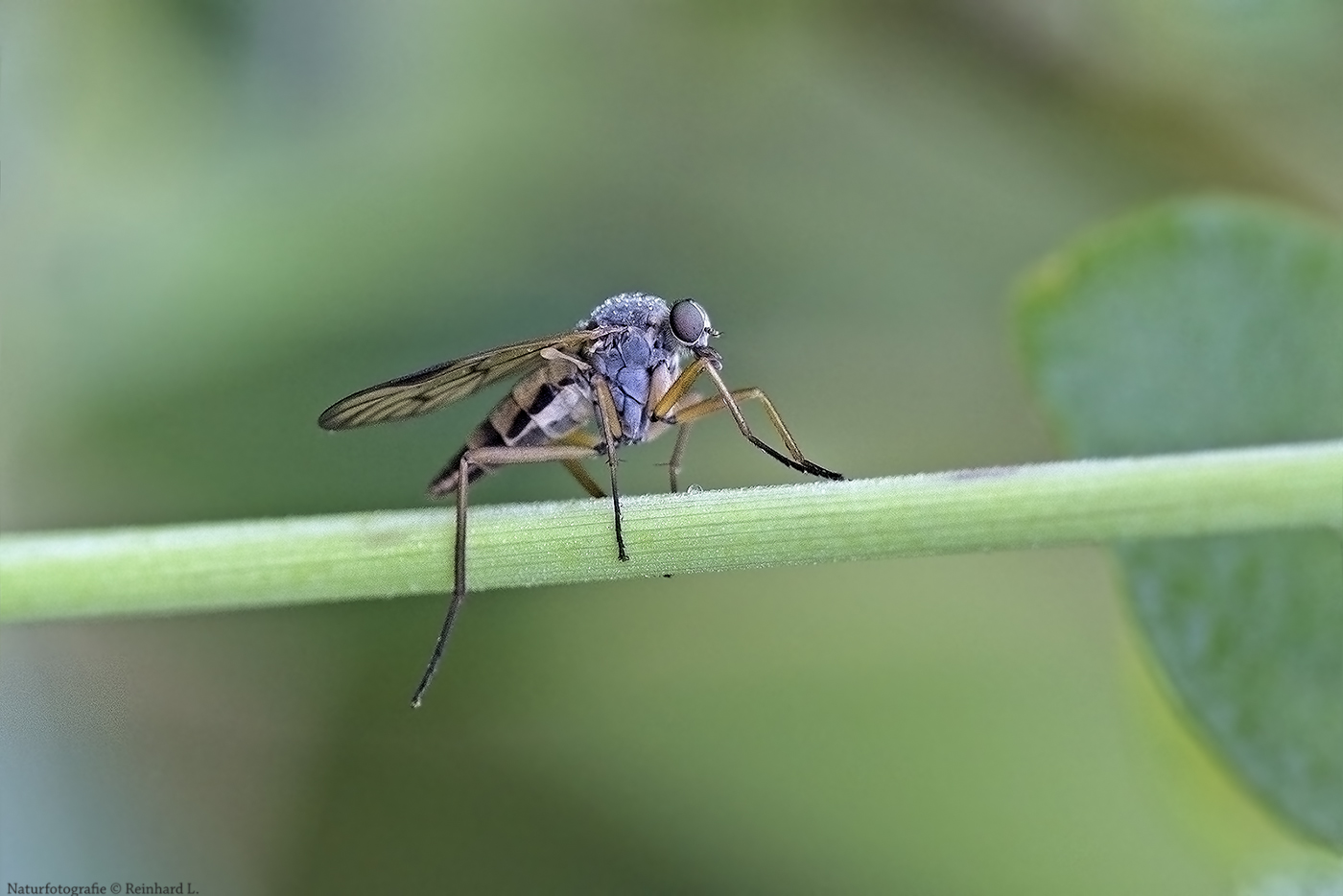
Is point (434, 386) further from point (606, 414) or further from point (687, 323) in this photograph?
point (687, 323)

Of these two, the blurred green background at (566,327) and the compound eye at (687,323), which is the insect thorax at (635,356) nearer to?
the compound eye at (687,323)

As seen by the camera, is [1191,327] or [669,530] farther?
[1191,327]

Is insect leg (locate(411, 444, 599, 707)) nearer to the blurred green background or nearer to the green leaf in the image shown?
the blurred green background

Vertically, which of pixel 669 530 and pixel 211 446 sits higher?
pixel 211 446

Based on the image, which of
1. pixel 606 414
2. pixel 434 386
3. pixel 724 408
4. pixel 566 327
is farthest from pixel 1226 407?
pixel 566 327

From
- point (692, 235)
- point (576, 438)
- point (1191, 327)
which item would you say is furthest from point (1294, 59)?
point (576, 438)

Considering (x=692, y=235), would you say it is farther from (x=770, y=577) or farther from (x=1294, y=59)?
(x=1294, y=59)
